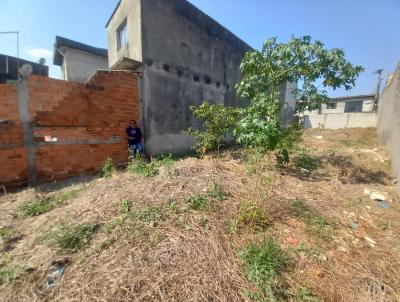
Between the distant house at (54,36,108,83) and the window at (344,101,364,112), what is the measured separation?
2231cm

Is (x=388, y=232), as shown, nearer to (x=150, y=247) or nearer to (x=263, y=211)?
(x=263, y=211)

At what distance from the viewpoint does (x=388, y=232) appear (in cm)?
279

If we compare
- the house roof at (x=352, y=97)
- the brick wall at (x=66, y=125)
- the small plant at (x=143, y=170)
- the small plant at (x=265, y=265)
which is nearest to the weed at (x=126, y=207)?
the small plant at (x=143, y=170)

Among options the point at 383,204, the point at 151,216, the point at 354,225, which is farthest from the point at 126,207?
the point at 383,204

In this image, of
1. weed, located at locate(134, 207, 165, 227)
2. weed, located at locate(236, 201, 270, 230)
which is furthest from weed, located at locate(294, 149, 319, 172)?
weed, located at locate(134, 207, 165, 227)

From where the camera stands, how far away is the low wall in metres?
14.8

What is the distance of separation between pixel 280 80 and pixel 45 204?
504 centimetres

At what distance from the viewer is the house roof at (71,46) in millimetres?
9517

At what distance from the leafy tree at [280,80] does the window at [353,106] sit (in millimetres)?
21148

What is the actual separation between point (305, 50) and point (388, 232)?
3.46 meters

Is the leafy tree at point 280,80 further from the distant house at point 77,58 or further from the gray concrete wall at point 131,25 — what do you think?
the distant house at point 77,58

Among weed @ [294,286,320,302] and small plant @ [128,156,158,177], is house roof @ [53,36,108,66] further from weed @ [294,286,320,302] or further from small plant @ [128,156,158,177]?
weed @ [294,286,320,302]

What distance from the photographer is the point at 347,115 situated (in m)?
16.4

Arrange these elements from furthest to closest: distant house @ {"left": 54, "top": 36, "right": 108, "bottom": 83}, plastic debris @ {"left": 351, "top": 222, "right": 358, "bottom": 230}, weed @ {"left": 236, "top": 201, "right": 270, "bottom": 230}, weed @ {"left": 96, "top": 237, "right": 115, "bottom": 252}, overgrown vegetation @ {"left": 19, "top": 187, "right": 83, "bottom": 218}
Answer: distant house @ {"left": 54, "top": 36, "right": 108, "bottom": 83}, overgrown vegetation @ {"left": 19, "top": 187, "right": 83, "bottom": 218}, plastic debris @ {"left": 351, "top": 222, "right": 358, "bottom": 230}, weed @ {"left": 236, "top": 201, "right": 270, "bottom": 230}, weed @ {"left": 96, "top": 237, "right": 115, "bottom": 252}
